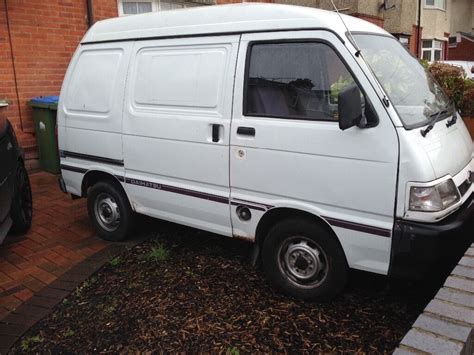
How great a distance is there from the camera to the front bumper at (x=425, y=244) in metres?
2.85

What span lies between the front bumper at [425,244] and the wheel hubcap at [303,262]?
0.53 meters

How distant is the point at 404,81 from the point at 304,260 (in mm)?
1495

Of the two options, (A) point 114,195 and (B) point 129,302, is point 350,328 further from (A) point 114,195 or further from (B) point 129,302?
(A) point 114,195

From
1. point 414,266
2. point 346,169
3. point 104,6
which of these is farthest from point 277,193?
point 104,6

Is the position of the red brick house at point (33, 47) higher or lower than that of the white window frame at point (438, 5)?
lower

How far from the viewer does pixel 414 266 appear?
2951 mm

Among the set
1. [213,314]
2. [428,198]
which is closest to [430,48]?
[428,198]

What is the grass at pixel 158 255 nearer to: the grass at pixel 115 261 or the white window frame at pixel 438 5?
the grass at pixel 115 261

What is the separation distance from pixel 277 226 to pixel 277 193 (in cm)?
26

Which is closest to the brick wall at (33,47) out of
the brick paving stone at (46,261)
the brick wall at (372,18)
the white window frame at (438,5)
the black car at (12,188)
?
the brick paving stone at (46,261)

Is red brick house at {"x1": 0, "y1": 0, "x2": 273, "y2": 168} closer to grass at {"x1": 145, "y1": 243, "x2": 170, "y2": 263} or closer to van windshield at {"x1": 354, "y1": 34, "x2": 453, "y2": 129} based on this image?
grass at {"x1": 145, "y1": 243, "x2": 170, "y2": 263}

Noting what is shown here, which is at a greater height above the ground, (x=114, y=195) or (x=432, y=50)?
(x=432, y=50)

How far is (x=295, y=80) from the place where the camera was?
11.1 feet

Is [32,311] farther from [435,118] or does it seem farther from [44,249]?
[435,118]
